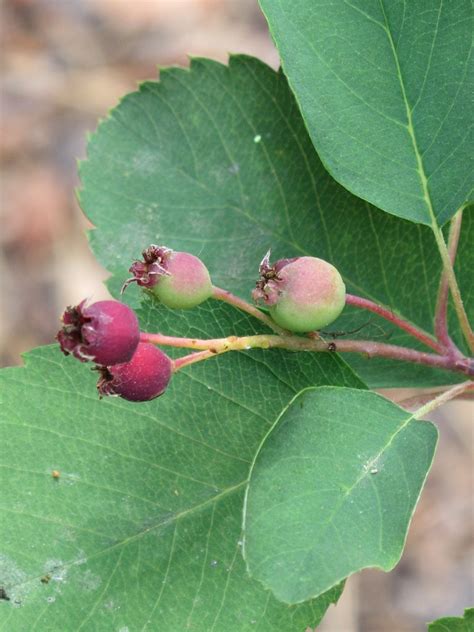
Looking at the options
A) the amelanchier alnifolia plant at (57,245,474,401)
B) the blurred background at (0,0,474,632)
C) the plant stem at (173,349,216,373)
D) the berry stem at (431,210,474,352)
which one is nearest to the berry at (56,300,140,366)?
the amelanchier alnifolia plant at (57,245,474,401)

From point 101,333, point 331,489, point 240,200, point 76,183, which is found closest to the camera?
point 101,333

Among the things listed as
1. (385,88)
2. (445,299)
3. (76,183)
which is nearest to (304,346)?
(445,299)

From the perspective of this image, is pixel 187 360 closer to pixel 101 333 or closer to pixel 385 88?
pixel 101 333

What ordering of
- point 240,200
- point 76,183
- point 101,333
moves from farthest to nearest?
point 76,183 → point 240,200 → point 101,333

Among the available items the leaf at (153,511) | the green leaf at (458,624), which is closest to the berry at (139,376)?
the leaf at (153,511)

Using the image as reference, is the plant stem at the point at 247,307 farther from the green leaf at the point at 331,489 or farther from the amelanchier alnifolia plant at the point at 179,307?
the green leaf at the point at 331,489

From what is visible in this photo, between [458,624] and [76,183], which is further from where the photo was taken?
[76,183]

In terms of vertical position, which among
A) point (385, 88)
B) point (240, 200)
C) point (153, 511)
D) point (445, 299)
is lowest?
point (153, 511)
